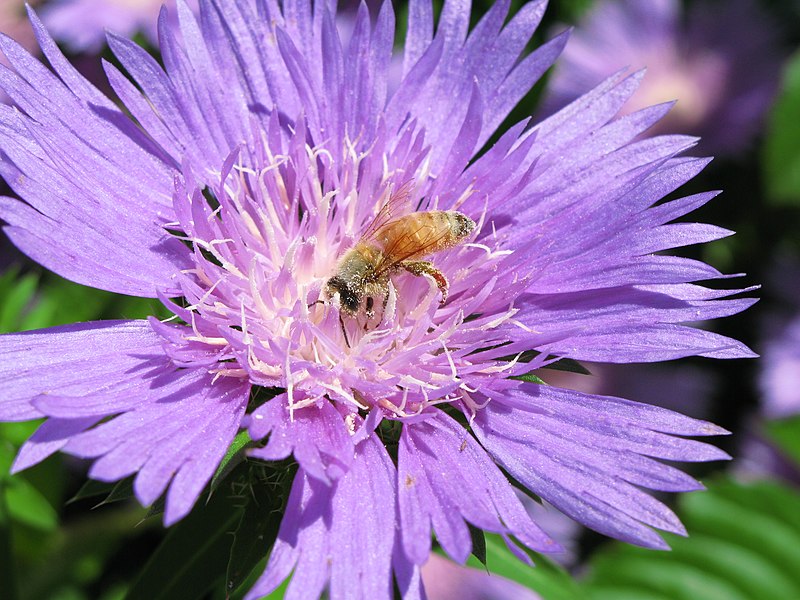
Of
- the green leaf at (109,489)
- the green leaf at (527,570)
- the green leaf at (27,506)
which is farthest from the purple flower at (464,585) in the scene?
the green leaf at (109,489)

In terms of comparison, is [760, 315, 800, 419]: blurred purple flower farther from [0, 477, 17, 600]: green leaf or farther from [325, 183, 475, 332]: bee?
[0, 477, 17, 600]: green leaf

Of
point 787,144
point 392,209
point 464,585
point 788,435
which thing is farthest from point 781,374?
point 392,209

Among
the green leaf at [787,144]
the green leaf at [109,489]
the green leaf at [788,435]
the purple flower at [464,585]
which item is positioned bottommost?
the purple flower at [464,585]

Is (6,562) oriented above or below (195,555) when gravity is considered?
below

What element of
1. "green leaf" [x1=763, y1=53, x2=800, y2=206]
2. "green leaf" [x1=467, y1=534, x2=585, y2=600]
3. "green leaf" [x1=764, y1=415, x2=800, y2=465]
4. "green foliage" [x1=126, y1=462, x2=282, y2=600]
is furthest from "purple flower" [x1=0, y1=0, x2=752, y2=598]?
"green leaf" [x1=764, y1=415, x2=800, y2=465]

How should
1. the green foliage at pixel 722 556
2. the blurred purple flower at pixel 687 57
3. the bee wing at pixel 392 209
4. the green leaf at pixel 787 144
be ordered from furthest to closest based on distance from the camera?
the blurred purple flower at pixel 687 57
the green leaf at pixel 787 144
the green foliage at pixel 722 556
the bee wing at pixel 392 209

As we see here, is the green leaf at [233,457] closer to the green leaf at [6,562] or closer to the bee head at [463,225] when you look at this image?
the bee head at [463,225]

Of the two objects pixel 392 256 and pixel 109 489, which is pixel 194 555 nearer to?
pixel 109 489
